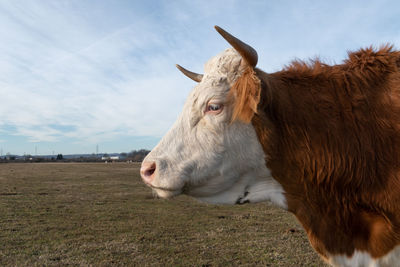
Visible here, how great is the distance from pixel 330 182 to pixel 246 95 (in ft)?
2.52

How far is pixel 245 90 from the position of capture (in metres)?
2.00

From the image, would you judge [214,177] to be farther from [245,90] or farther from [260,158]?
[245,90]

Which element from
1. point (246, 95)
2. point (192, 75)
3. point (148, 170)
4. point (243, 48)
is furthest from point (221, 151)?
point (192, 75)

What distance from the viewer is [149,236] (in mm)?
8641

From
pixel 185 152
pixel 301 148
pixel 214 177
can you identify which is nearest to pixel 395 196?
pixel 301 148

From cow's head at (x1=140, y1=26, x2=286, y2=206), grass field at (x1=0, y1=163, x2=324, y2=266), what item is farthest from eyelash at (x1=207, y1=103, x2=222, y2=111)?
grass field at (x1=0, y1=163, x2=324, y2=266)

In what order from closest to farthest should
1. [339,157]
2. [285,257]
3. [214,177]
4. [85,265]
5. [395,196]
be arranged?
[395,196] < [339,157] < [214,177] < [85,265] < [285,257]

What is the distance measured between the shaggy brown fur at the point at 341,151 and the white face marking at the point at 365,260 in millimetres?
32

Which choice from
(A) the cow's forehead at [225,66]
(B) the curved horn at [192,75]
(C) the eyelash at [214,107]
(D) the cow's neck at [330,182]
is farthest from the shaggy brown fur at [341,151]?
(B) the curved horn at [192,75]

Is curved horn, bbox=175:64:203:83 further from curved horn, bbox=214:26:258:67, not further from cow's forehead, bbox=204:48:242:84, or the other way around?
curved horn, bbox=214:26:258:67

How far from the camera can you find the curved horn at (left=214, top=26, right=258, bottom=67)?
183cm

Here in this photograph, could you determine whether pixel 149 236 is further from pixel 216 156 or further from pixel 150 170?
pixel 216 156

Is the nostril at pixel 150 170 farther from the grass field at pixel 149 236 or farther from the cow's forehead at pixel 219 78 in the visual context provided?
the grass field at pixel 149 236

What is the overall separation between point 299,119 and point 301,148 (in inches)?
7.4
